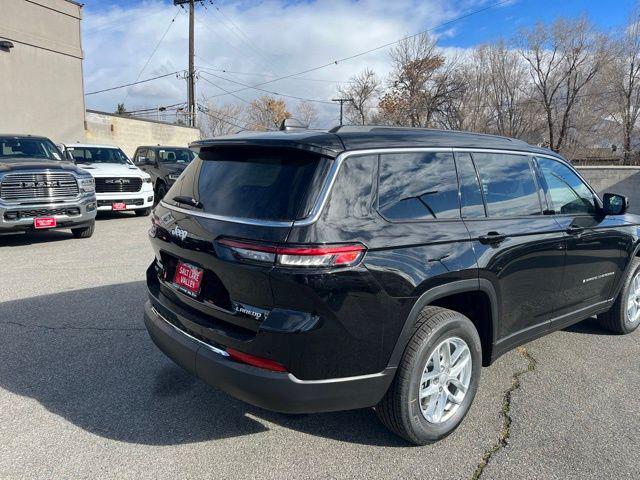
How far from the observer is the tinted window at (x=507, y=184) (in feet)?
10.9

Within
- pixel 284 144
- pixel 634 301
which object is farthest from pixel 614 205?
pixel 284 144

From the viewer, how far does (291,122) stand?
3.53 m

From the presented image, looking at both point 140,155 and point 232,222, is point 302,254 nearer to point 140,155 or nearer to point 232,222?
point 232,222

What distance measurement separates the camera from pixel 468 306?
10.7ft

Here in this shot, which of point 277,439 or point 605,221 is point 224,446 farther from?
point 605,221

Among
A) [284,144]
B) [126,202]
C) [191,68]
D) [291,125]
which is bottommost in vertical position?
[126,202]

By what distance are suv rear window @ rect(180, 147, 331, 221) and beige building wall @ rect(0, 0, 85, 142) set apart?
18826 mm

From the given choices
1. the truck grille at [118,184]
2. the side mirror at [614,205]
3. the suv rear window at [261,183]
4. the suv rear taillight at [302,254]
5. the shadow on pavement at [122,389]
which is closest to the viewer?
the suv rear taillight at [302,254]

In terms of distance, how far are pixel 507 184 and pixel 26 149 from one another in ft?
30.7

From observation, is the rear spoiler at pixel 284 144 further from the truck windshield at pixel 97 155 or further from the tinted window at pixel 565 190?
the truck windshield at pixel 97 155

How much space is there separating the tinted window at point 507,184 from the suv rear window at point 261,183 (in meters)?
1.35

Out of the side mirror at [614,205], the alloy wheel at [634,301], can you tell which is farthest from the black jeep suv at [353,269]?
the alloy wheel at [634,301]

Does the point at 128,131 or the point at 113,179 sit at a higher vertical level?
the point at 128,131

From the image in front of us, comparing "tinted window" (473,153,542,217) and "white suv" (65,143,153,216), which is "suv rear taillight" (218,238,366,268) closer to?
"tinted window" (473,153,542,217)
